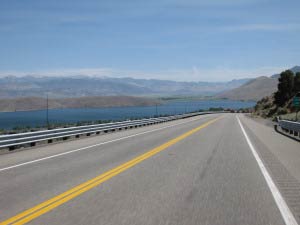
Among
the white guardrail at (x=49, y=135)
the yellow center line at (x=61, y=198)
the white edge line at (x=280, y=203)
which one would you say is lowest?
the white edge line at (x=280, y=203)

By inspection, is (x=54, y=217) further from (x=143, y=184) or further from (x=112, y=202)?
(x=143, y=184)

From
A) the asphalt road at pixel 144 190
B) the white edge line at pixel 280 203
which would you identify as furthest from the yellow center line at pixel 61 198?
the white edge line at pixel 280 203

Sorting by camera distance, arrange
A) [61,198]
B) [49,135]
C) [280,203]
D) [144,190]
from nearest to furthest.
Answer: [280,203]
[61,198]
[144,190]
[49,135]

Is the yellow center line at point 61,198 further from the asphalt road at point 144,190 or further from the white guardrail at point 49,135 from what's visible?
the white guardrail at point 49,135

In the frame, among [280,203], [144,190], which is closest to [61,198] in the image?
[144,190]

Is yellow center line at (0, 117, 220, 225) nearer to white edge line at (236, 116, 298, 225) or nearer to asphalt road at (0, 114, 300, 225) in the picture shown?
asphalt road at (0, 114, 300, 225)

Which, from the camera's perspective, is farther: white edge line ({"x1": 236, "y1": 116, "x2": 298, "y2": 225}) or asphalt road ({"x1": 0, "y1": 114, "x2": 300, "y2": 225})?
asphalt road ({"x1": 0, "y1": 114, "x2": 300, "y2": 225})

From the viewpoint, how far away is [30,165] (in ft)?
43.5

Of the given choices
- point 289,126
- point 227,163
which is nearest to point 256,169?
point 227,163

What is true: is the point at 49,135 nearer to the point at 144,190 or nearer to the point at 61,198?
the point at 144,190

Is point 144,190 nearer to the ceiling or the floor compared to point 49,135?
nearer to the floor

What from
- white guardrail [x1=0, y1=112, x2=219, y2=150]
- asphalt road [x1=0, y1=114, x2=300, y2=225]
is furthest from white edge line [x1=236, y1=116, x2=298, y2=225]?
white guardrail [x1=0, y1=112, x2=219, y2=150]

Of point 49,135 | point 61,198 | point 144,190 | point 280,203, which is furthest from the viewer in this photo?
point 49,135

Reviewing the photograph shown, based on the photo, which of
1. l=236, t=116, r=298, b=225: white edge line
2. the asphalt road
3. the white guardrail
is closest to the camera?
l=236, t=116, r=298, b=225: white edge line
